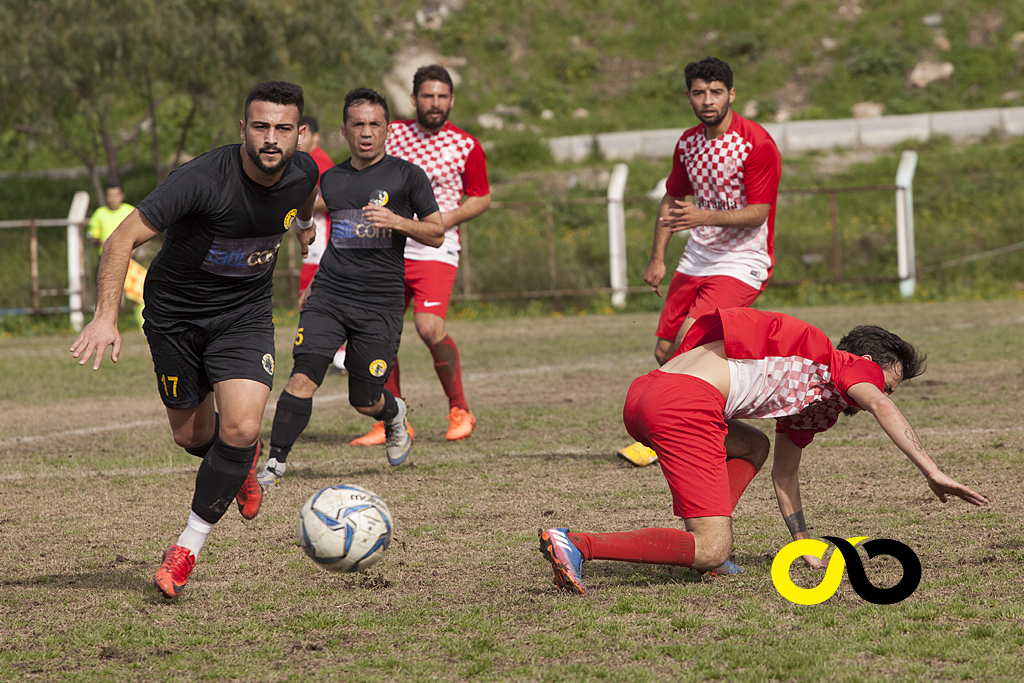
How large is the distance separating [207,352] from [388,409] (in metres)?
1.86

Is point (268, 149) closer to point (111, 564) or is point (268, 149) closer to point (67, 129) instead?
point (111, 564)

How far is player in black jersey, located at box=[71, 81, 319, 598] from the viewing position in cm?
406

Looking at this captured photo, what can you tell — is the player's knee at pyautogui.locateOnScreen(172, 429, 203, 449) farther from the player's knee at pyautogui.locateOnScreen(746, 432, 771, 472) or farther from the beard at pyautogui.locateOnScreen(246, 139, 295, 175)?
the player's knee at pyautogui.locateOnScreen(746, 432, 771, 472)

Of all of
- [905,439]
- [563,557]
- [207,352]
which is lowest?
[563,557]

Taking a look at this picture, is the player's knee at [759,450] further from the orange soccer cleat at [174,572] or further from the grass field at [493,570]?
the orange soccer cleat at [174,572]

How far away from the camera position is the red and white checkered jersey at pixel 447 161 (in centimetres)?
749

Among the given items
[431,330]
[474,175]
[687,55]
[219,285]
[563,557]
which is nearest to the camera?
[563,557]

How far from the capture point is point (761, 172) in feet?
21.2

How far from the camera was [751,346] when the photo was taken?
4.04m

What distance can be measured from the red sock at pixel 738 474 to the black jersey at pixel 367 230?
2551 millimetres

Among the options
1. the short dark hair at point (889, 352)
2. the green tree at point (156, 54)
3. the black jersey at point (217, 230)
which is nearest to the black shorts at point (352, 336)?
the black jersey at point (217, 230)

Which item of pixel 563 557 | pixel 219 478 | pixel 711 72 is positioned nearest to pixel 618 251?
pixel 711 72

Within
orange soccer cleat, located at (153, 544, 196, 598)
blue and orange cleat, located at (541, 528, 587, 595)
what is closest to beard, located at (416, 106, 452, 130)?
orange soccer cleat, located at (153, 544, 196, 598)

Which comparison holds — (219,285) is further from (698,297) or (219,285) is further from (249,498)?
(698,297)
